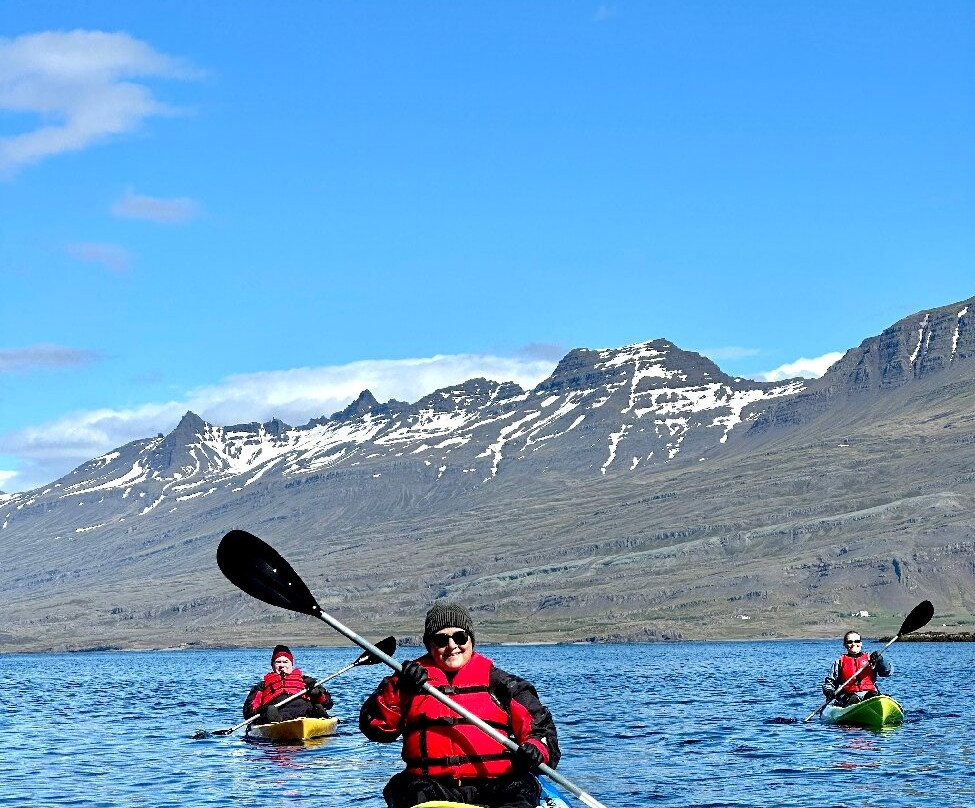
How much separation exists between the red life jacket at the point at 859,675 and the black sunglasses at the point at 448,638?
3811 cm

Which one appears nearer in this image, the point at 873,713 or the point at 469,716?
the point at 469,716

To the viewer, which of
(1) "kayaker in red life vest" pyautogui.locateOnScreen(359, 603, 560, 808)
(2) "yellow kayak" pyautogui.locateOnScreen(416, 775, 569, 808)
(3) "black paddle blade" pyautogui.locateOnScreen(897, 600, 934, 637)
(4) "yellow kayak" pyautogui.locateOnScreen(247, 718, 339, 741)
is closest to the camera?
(1) "kayaker in red life vest" pyautogui.locateOnScreen(359, 603, 560, 808)

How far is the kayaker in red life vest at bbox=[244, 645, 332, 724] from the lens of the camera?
171 ft

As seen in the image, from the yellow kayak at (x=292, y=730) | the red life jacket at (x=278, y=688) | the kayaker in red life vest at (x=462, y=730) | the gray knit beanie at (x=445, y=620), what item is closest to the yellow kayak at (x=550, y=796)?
the kayaker in red life vest at (x=462, y=730)

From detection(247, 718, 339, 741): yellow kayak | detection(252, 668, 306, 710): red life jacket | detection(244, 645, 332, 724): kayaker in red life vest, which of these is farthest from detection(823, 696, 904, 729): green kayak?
detection(252, 668, 306, 710): red life jacket

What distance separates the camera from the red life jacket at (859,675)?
54756mm

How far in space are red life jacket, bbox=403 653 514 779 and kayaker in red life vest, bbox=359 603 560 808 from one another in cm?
1

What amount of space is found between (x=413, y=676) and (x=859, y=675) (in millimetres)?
39344

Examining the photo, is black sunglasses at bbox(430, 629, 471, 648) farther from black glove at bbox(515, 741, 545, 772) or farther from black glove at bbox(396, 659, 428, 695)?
black glove at bbox(515, 741, 545, 772)

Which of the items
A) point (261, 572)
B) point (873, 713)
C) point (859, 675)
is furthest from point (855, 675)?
point (261, 572)

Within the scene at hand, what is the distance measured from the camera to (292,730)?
51781 millimetres

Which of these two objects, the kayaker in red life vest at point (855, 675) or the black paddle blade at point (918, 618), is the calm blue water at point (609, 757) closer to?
the kayaker in red life vest at point (855, 675)

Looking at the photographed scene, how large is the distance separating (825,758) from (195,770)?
1929 centimetres

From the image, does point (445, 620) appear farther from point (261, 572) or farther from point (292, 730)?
point (292, 730)
